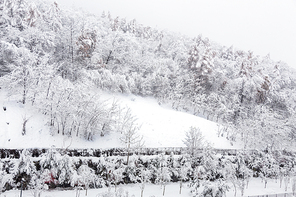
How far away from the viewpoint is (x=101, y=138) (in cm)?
1859

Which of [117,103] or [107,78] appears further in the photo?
[107,78]

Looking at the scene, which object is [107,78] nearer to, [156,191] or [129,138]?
[129,138]

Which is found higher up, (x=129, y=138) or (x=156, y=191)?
(x=129, y=138)

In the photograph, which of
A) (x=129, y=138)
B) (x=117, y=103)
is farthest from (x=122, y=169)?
(x=117, y=103)

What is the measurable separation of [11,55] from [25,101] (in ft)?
15.8

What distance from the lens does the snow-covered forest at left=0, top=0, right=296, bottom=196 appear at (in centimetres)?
1543

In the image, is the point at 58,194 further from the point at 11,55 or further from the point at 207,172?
the point at 11,55

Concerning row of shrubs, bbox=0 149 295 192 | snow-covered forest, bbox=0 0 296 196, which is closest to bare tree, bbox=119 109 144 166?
snow-covered forest, bbox=0 0 296 196

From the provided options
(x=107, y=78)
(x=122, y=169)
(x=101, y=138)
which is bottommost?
(x=122, y=169)

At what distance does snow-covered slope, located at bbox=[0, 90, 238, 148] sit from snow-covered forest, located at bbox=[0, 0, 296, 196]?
0.66 metres

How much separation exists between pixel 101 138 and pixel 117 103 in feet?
22.4

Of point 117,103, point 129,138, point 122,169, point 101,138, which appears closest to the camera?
point 122,169

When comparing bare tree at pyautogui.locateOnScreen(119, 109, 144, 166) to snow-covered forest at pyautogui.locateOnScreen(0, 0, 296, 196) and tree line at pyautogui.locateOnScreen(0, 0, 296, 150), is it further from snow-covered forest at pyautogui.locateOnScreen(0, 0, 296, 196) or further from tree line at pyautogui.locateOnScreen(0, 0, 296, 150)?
tree line at pyautogui.locateOnScreen(0, 0, 296, 150)

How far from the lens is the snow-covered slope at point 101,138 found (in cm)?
1538
